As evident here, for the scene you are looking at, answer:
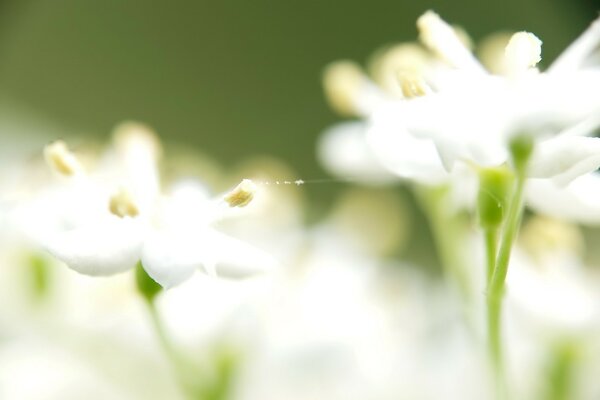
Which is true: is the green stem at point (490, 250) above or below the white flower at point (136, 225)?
below

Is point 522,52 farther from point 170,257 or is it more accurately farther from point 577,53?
point 170,257

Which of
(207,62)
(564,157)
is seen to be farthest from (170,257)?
(207,62)

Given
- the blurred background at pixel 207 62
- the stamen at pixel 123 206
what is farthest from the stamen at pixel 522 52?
the blurred background at pixel 207 62

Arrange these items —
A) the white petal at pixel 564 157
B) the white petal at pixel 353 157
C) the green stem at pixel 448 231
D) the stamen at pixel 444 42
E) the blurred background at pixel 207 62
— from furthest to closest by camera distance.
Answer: the blurred background at pixel 207 62, the white petal at pixel 353 157, the green stem at pixel 448 231, the stamen at pixel 444 42, the white petal at pixel 564 157

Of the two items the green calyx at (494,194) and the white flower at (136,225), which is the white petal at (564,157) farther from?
the white flower at (136,225)

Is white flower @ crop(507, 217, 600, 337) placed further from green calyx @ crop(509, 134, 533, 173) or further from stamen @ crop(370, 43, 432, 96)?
green calyx @ crop(509, 134, 533, 173)

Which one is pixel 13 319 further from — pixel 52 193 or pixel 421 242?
pixel 421 242

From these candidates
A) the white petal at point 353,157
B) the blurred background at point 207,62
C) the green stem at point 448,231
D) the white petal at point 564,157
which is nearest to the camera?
the white petal at point 564,157
